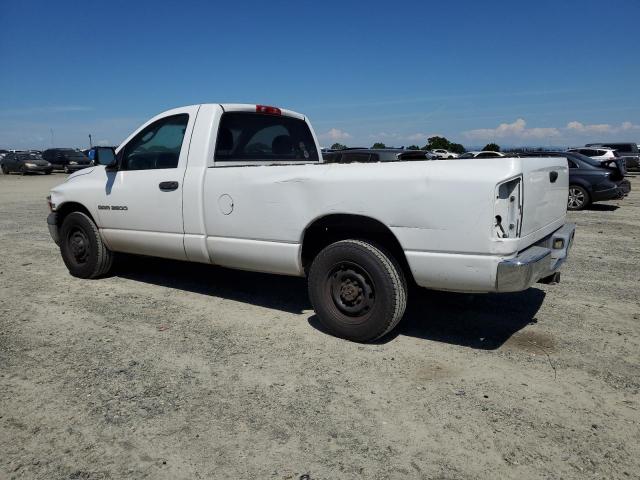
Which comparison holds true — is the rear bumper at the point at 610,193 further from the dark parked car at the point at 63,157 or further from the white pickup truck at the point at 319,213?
the dark parked car at the point at 63,157

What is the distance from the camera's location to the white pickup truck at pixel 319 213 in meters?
3.27

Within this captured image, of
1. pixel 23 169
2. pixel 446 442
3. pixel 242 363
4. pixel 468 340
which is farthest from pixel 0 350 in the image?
pixel 23 169

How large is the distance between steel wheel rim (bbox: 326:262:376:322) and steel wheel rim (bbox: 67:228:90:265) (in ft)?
11.2

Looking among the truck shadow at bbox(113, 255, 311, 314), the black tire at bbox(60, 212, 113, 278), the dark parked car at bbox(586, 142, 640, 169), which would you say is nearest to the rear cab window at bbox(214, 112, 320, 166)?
the truck shadow at bbox(113, 255, 311, 314)

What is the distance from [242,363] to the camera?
361cm

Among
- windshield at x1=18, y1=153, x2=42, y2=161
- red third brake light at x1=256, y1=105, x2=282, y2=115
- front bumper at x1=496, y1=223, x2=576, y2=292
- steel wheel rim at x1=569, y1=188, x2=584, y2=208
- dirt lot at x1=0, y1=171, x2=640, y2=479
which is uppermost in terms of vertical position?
windshield at x1=18, y1=153, x2=42, y2=161

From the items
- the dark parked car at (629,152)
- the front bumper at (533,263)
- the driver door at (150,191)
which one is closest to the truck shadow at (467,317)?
the front bumper at (533,263)

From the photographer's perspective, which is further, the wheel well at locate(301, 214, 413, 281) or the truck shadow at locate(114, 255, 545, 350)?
the truck shadow at locate(114, 255, 545, 350)

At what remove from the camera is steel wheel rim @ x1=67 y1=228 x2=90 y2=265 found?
585 centimetres

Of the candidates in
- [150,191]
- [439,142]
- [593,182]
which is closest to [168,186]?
[150,191]

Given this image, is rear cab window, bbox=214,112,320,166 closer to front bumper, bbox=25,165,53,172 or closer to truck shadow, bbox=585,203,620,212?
truck shadow, bbox=585,203,620,212

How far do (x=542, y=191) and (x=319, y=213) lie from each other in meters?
1.67

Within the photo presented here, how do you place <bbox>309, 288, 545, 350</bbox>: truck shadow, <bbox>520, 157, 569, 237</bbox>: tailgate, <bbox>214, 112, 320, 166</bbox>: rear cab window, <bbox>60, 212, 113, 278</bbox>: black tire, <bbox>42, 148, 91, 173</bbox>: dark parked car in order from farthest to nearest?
<bbox>42, 148, 91, 173</bbox>: dark parked car, <bbox>60, 212, 113, 278</bbox>: black tire, <bbox>214, 112, 320, 166</bbox>: rear cab window, <bbox>309, 288, 545, 350</bbox>: truck shadow, <bbox>520, 157, 569, 237</bbox>: tailgate

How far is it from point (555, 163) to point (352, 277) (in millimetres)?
1878
